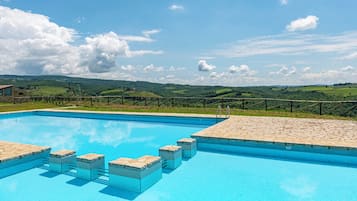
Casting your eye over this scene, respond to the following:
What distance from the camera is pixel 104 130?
8.73 m

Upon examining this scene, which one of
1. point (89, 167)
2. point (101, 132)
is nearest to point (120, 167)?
point (89, 167)

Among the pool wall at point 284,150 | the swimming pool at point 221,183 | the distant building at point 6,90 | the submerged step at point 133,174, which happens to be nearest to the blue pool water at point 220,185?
the swimming pool at point 221,183

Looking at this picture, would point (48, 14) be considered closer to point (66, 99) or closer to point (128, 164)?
point (66, 99)

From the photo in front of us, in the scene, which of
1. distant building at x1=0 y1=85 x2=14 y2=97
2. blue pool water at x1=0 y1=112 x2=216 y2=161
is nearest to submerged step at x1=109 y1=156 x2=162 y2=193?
blue pool water at x1=0 y1=112 x2=216 y2=161

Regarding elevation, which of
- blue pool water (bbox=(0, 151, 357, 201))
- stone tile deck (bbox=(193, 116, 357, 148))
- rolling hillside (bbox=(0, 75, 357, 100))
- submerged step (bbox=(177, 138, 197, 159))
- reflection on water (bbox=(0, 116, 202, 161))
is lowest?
blue pool water (bbox=(0, 151, 357, 201))

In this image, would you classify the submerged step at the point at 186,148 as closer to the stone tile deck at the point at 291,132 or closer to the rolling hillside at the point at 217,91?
the stone tile deck at the point at 291,132

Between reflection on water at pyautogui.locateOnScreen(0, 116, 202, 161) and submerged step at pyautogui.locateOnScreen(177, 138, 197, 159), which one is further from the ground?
submerged step at pyautogui.locateOnScreen(177, 138, 197, 159)

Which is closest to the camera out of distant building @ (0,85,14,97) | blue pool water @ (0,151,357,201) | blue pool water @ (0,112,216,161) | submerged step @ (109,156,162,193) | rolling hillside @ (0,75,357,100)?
blue pool water @ (0,151,357,201)

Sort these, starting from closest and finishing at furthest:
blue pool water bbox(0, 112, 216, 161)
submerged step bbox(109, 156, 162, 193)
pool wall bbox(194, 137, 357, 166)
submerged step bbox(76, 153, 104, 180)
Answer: submerged step bbox(109, 156, 162, 193)
submerged step bbox(76, 153, 104, 180)
pool wall bbox(194, 137, 357, 166)
blue pool water bbox(0, 112, 216, 161)

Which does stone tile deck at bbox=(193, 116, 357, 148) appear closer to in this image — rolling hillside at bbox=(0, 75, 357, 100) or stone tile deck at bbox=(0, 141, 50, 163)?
stone tile deck at bbox=(0, 141, 50, 163)

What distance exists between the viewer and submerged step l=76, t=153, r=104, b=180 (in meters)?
3.99

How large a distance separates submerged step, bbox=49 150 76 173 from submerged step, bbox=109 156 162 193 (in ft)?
3.62

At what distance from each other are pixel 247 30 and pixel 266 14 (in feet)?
6.52

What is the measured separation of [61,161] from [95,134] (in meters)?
3.79
